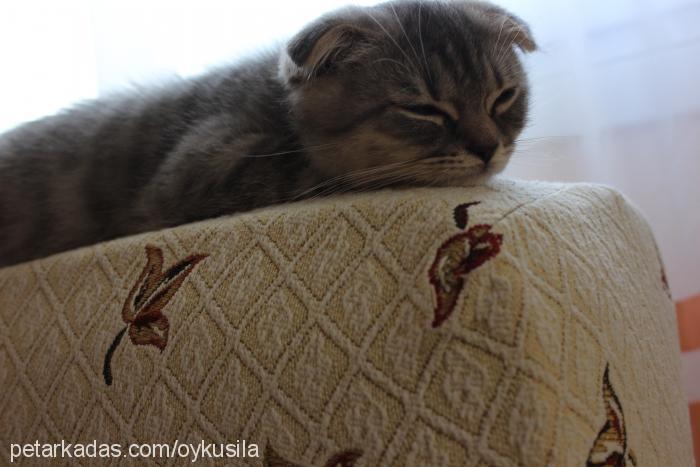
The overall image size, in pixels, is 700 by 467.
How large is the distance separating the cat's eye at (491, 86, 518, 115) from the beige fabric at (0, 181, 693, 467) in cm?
16

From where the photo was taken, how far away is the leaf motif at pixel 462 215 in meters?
0.52

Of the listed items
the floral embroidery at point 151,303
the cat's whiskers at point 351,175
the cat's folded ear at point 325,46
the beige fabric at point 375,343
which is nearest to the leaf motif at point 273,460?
the beige fabric at point 375,343

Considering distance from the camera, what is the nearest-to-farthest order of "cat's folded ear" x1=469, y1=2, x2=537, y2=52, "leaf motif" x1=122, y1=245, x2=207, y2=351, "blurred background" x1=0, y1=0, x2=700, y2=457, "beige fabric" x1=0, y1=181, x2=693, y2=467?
"beige fabric" x1=0, y1=181, x2=693, y2=467
"leaf motif" x1=122, y1=245, x2=207, y2=351
"cat's folded ear" x1=469, y1=2, x2=537, y2=52
"blurred background" x1=0, y1=0, x2=700, y2=457

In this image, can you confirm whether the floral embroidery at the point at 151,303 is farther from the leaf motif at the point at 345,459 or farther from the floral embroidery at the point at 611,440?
the floral embroidery at the point at 611,440

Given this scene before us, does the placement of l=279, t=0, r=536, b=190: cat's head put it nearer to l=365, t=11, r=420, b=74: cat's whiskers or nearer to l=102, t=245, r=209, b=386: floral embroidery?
l=365, t=11, r=420, b=74: cat's whiskers

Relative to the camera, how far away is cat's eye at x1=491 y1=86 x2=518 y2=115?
0.84 metres

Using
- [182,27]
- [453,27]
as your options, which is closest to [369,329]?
[453,27]

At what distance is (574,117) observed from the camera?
3.86ft

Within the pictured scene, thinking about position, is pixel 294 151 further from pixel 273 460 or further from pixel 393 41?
pixel 273 460

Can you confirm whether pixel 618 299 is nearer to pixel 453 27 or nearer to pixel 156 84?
pixel 453 27

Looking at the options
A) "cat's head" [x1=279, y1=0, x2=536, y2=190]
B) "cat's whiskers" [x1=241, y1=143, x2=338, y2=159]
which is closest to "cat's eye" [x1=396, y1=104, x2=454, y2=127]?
"cat's head" [x1=279, y1=0, x2=536, y2=190]

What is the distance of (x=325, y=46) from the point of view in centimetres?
78

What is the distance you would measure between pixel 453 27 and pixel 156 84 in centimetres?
61

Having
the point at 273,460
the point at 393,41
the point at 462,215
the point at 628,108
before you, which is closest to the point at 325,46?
the point at 393,41
